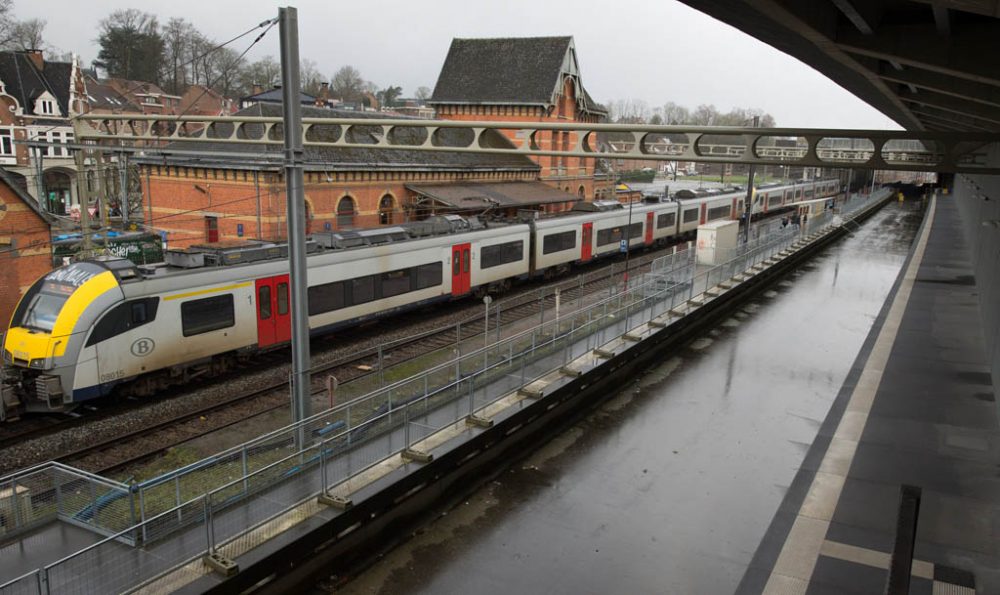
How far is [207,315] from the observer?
579 inches

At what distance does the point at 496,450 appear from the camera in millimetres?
11234

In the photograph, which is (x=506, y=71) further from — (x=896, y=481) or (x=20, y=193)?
(x=896, y=481)

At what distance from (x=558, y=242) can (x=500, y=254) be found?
15.4 ft

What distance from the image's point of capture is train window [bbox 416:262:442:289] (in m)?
20.8

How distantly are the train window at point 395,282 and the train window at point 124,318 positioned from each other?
22.2 ft

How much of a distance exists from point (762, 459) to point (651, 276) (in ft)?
30.4

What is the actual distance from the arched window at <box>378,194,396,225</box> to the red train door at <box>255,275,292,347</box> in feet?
66.8

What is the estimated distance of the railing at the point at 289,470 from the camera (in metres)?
7.06

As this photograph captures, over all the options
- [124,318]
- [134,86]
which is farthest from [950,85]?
[134,86]

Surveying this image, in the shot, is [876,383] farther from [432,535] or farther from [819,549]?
[432,535]

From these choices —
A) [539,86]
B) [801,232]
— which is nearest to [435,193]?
[539,86]

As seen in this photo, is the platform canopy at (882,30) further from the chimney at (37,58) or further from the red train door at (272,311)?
the chimney at (37,58)

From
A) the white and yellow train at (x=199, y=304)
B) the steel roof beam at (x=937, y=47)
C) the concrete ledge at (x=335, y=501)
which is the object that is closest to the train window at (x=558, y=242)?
the white and yellow train at (x=199, y=304)

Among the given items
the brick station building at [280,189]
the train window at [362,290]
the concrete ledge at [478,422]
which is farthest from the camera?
the brick station building at [280,189]
